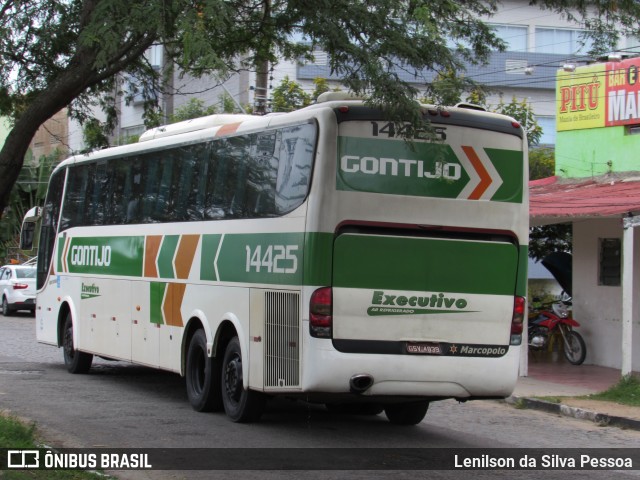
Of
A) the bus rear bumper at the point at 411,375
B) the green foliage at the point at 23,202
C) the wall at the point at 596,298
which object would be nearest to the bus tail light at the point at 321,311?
the bus rear bumper at the point at 411,375

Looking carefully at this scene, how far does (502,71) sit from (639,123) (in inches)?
697

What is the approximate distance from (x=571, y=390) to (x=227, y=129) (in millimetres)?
7125

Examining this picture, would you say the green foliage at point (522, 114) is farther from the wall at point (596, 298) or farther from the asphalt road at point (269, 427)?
the asphalt road at point (269, 427)

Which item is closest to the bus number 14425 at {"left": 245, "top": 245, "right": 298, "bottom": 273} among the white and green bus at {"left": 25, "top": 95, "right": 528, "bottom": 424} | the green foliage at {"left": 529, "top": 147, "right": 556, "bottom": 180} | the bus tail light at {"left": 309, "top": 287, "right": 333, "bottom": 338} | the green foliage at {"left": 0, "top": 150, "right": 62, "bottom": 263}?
the white and green bus at {"left": 25, "top": 95, "right": 528, "bottom": 424}

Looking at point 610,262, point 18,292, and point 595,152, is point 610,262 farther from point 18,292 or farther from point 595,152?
point 18,292

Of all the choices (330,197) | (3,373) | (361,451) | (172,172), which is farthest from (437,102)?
(3,373)

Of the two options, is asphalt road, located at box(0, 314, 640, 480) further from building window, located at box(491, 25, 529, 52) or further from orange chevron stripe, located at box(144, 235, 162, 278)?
building window, located at box(491, 25, 529, 52)

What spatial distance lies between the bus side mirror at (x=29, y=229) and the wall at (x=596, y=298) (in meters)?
10.6

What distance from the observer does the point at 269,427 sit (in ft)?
38.2

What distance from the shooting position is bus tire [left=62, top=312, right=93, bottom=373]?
670 inches

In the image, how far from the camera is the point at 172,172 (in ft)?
45.4

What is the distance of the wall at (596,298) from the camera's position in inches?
737

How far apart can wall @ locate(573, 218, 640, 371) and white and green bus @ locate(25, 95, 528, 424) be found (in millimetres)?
7814

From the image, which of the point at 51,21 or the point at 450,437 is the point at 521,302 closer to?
the point at 450,437
